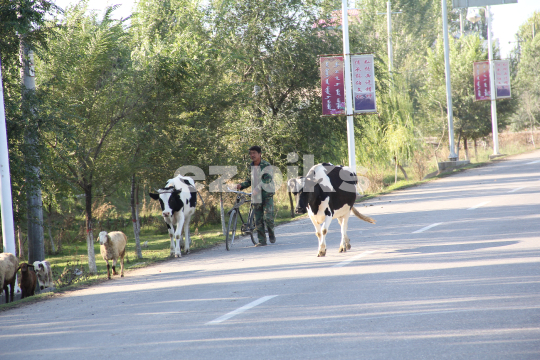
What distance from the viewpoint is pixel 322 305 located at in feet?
23.9

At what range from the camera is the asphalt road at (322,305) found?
5746 millimetres

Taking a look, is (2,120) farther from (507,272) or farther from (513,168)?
(513,168)

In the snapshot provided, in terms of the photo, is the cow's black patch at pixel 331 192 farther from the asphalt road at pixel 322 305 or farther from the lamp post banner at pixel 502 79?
the lamp post banner at pixel 502 79

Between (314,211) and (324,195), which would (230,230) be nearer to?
(314,211)

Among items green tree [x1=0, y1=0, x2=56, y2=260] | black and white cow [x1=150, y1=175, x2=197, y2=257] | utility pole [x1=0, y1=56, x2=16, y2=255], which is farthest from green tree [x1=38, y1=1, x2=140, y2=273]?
utility pole [x1=0, y1=56, x2=16, y2=255]

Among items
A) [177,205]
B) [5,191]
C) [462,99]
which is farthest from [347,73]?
[462,99]

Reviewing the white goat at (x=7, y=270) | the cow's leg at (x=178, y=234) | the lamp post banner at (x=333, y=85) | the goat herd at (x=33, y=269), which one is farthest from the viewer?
the lamp post banner at (x=333, y=85)

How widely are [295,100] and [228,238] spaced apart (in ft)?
38.8

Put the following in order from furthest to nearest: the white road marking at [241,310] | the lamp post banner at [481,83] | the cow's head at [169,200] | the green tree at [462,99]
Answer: the green tree at [462,99]
the lamp post banner at [481,83]
the cow's head at [169,200]
the white road marking at [241,310]

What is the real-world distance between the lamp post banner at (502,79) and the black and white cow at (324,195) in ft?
94.2

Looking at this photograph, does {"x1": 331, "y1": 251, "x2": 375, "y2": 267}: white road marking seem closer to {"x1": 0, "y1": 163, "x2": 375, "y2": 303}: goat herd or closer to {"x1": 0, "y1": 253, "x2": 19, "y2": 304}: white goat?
{"x1": 0, "y1": 163, "x2": 375, "y2": 303}: goat herd

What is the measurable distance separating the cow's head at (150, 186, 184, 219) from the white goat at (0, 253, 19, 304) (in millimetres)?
3829

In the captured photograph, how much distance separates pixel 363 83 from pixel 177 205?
11053 millimetres

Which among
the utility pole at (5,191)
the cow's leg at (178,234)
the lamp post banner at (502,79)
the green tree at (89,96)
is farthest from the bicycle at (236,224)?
the lamp post banner at (502,79)
